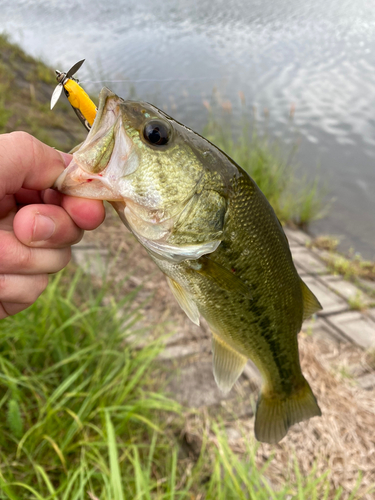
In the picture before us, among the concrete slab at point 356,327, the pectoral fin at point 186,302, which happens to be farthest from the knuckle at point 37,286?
the concrete slab at point 356,327

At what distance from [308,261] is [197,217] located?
13.8 feet

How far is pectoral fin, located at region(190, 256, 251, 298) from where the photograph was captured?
1.21 m

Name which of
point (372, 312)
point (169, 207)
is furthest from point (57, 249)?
point (372, 312)

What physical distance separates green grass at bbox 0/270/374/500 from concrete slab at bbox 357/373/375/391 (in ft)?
3.81

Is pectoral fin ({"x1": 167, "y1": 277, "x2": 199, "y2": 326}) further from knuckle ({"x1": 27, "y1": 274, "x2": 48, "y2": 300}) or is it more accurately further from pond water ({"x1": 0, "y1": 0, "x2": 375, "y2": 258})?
pond water ({"x1": 0, "y1": 0, "x2": 375, "y2": 258})

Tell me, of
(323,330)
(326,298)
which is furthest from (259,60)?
(323,330)

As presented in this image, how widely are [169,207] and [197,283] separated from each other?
0.97ft

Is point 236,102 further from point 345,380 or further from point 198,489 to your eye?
point 198,489

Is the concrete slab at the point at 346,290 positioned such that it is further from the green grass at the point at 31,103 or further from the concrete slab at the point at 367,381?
the green grass at the point at 31,103

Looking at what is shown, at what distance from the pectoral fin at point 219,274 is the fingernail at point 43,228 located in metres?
0.48

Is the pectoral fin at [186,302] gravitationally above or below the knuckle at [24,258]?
below

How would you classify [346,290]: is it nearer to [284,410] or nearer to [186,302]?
[284,410]

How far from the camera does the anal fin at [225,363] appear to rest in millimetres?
1459

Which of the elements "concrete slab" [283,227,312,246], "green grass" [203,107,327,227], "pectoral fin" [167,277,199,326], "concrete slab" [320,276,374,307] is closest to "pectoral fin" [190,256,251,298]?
"pectoral fin" [167,277,199,326]
